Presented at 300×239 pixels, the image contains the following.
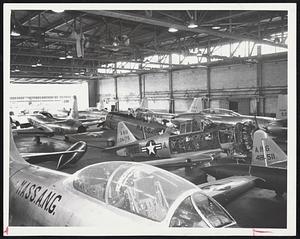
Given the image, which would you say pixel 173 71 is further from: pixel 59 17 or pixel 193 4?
pixel 193 4

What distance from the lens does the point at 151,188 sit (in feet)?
9.11

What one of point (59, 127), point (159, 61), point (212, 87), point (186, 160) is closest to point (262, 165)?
point (186, 160)

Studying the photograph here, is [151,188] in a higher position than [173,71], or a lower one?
lower

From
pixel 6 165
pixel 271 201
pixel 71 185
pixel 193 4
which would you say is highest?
pixel 193 4

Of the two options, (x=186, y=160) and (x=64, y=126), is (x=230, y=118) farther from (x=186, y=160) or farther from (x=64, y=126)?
(x=64, y=126)

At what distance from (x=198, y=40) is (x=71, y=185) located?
11.4 m

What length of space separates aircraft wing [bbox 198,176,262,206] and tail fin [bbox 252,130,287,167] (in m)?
0.60

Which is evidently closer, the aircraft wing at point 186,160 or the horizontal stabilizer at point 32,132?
the aircraft wing at point 186,160

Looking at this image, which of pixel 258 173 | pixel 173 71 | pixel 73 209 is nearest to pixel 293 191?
pixel 258 173

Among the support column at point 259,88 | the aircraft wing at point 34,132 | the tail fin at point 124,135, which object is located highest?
the support column at point 259,88

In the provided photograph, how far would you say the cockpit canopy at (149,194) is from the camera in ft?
8.58

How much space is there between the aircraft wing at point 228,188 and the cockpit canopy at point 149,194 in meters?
1.28

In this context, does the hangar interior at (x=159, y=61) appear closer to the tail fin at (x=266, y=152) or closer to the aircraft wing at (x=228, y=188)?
the aircraft wing at (x=228, y=188)

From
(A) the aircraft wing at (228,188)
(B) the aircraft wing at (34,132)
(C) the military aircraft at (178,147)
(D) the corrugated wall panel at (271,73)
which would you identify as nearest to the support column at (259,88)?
(D) the corrugated wall panel at (271,73)
